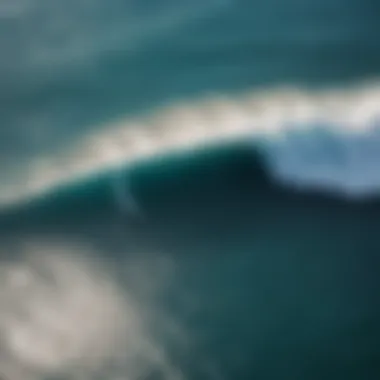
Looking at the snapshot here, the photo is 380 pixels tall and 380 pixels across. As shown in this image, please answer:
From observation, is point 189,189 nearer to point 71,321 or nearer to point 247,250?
point 247,250

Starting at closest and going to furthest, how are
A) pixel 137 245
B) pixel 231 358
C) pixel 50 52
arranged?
pixel 231 358, pixel 137 245, pixel 50 52

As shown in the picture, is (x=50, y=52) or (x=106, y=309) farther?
(x=50, y=52)

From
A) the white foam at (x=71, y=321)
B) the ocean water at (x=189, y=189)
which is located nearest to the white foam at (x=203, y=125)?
the ocean water at (x=189, y=189)

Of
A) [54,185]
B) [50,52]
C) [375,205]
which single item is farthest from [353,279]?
[50,52]

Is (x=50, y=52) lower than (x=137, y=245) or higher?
higher

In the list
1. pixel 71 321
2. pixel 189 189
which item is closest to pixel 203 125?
pixel 189 189

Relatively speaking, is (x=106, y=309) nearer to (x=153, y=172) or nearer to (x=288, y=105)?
(x=153, y=172)

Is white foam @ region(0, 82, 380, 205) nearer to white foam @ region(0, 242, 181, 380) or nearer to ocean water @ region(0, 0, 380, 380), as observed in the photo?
ocean water @ region(0, 0, 380, 380)
